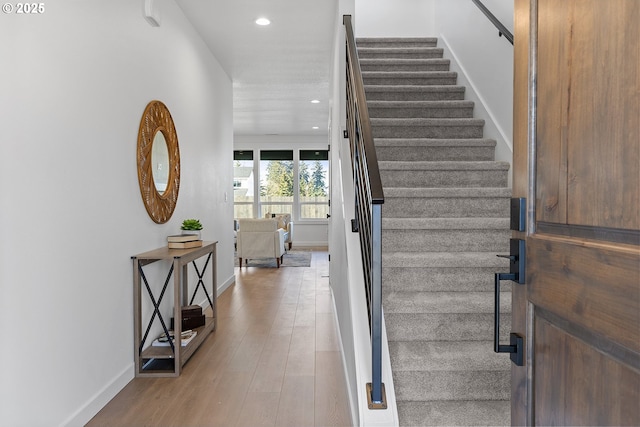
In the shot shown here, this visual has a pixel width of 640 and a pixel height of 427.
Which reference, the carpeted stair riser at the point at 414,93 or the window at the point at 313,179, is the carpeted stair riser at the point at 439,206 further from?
the window at the point at 313,179

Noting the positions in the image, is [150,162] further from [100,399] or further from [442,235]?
[442,235]

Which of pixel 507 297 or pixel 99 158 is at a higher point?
pixel 99 158

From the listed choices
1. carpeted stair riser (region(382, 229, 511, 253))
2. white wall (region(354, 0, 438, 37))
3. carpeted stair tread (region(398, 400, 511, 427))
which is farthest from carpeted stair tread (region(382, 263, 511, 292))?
white wall (region(354, 0, 438, 37))

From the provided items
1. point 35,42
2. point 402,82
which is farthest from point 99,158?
point 402,82

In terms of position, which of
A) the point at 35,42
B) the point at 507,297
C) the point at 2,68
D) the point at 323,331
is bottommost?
the point at 323,331

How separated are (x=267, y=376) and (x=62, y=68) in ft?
6.59

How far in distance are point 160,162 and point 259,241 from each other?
4.11m

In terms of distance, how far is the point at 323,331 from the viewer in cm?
356

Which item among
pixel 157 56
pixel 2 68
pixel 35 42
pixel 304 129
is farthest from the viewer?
pixel 304 129

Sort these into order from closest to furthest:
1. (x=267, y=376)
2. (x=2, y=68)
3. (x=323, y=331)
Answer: (x=2, y=68), (x=267, y=376), (x=323, y=331)

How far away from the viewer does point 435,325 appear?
208cm

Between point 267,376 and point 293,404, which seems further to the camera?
point 267,376

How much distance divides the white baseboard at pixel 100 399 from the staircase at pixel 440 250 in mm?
1510

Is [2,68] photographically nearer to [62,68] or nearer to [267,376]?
[62,68]
